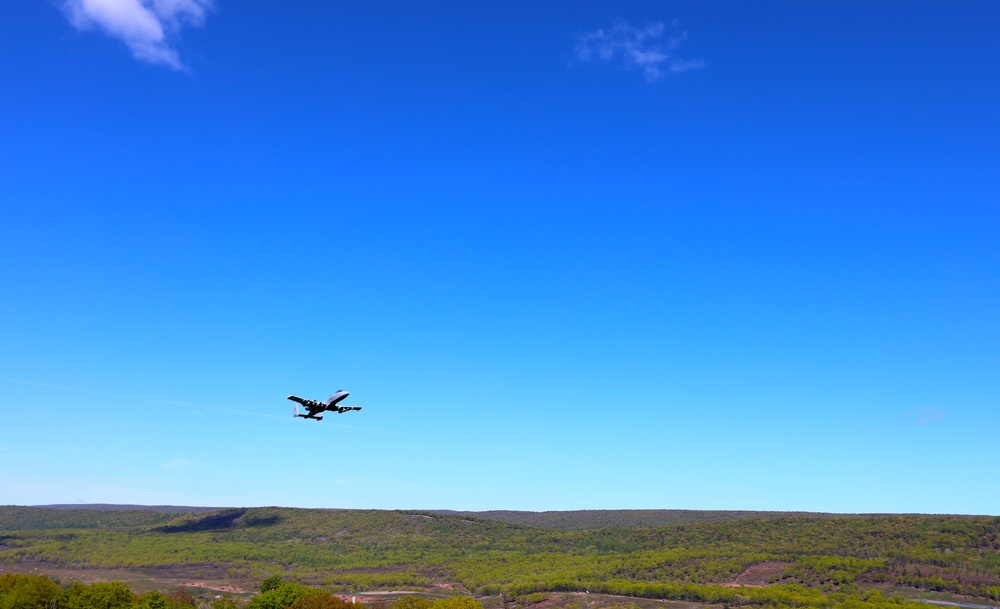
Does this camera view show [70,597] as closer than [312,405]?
No

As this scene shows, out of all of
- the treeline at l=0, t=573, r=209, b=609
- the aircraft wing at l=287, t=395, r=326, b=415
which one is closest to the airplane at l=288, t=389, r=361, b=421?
the aircraft wing at l=287, t=395, r=326, b=415

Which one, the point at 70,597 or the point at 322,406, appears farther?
the point at 70,597

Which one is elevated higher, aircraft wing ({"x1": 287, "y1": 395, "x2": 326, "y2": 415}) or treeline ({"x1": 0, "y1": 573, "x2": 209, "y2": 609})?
aircraft wing ({"x1": 287, "y1": 395, "x2": 326, "y2": 415})

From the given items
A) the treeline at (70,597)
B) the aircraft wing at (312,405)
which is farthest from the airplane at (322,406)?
the treeline at (70,597)

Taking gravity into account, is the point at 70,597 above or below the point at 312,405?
below

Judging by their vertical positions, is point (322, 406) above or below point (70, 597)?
above

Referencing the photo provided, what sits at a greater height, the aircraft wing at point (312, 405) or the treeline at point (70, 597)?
the aircraft wing at point (312, 405)

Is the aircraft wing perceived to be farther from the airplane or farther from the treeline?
the treeline

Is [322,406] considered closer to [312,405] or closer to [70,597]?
[312,405]

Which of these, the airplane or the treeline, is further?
the treeline

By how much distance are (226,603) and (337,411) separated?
345 feet

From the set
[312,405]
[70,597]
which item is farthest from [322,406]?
[70,597]

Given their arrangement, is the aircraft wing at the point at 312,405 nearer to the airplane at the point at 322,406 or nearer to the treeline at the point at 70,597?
the airplane at the point at 322,406

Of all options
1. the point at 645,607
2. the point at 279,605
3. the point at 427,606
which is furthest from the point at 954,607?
the point at 279,605
